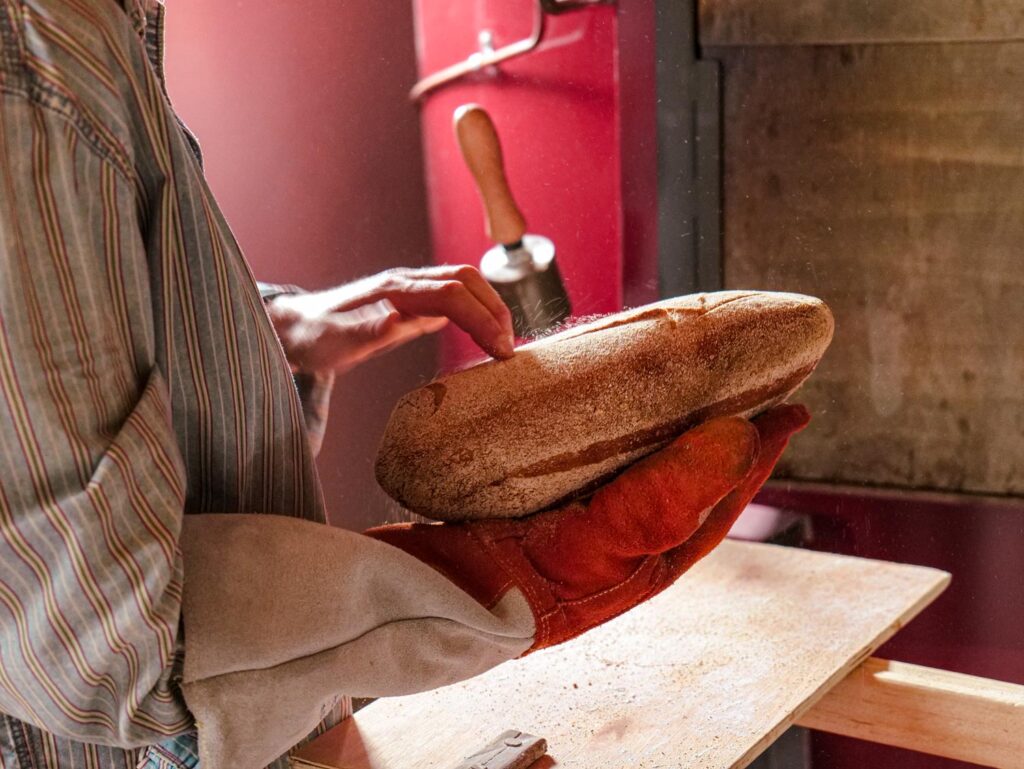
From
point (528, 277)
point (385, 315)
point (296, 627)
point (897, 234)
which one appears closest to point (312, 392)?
point (385, 315)

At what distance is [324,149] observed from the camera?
94 cm

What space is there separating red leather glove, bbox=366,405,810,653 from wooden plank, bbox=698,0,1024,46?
368 millimetres

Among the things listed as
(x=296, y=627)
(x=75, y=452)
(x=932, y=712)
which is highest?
(x=75, y=452)

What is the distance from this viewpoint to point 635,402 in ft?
2.19

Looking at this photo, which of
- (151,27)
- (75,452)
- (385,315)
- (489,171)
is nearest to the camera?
(75,452)

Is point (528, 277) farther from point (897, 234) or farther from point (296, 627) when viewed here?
point (296, 627)

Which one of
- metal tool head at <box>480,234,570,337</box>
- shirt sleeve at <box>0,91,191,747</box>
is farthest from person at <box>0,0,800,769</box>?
metal tool head at <box>480,234,570,337</box>

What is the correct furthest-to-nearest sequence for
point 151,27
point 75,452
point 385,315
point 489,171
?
point 489,171 → point 385,315 → point 151,27 → point 75,452

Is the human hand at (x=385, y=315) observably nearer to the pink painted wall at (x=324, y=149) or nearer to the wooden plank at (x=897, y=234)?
the pink painted wall at (x=324, y=149)

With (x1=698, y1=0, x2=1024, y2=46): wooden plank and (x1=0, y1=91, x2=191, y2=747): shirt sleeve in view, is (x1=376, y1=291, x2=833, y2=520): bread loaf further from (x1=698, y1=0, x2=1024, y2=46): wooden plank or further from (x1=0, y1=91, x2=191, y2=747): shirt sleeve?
(x1=698, y1=0, x2=1024, y2=46): wooden plank

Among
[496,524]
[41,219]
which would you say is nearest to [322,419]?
[496,524]

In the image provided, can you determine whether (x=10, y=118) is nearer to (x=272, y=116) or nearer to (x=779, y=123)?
(x=272, y=116)

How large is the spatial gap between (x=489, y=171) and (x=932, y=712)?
550mm

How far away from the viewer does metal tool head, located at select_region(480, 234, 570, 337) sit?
93 cm
